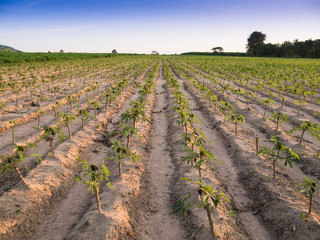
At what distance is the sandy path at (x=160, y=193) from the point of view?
13.1ft

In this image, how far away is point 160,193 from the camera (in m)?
5.06

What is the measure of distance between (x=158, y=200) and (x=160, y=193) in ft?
0.81

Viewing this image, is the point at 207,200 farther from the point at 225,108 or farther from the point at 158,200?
the point at 225,108

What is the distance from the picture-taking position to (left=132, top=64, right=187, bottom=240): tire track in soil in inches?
157

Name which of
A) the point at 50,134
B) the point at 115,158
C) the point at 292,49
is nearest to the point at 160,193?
the point at 115,158

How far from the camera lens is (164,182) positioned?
547 centimetres

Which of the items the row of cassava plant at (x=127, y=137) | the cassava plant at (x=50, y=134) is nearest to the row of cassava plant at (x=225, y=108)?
the row of cassava plant at (x=127, y=137)

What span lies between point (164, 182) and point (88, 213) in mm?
2079

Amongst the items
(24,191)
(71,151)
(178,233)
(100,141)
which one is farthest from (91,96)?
(178,233)

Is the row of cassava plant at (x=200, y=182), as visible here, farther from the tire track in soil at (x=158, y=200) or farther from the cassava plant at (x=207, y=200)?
the tire track in soil at (x=158, y=200)

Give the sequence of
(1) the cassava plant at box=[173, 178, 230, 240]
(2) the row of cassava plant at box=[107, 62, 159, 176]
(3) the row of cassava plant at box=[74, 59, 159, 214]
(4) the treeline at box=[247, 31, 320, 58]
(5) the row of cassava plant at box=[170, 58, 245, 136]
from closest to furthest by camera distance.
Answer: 1. (1) the cassava plant at box=[173, 178, 230, 240]
2. (3) the row of cassava plant at box=[74, 59, 159, 214]
3. (2) the row of cassava plant at box=[107, 62, 159, 176]
4. (5) the row of cassava plant at box=[170, 58, 245, 136]
5. (4) the treeline at box=[247, 31, 320, 58]

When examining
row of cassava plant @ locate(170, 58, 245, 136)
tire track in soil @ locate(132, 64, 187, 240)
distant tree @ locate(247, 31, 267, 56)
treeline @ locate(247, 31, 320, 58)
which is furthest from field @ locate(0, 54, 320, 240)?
distant tree @ locate(247, 31, 267, 56)

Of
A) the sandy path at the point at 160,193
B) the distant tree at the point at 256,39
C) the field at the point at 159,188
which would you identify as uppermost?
the distant tree at the point at 256,39

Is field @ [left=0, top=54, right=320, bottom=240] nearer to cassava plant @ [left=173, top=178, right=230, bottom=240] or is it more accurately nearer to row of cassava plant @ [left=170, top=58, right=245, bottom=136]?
cassava plant @ [left=173, top=178, right=230, bottom=240]
